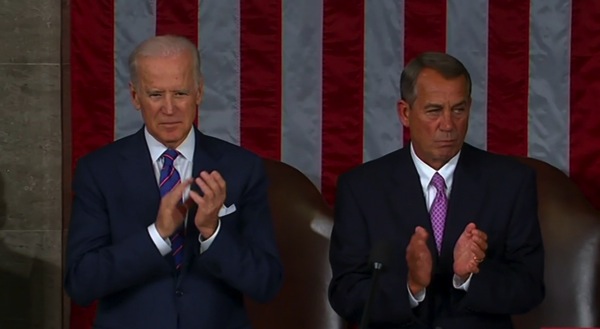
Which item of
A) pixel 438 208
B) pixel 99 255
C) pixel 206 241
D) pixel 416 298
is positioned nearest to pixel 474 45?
pixel 438 208

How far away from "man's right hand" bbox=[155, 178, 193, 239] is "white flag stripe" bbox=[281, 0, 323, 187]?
1.46 meters

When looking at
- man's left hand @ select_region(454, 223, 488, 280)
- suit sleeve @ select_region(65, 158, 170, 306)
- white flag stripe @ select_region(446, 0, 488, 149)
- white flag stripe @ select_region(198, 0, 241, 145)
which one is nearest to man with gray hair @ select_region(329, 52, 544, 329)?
man's left hand @ select_region(454, 223, 488, 280)

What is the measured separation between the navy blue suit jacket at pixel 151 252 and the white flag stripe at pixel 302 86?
4.04ft

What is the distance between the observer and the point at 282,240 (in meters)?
4.09

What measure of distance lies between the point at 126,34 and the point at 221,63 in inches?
13.6

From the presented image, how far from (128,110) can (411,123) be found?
1.38 m

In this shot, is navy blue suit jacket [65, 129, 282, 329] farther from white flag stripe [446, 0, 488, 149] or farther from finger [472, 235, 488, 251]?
white flag stripe [446, 0, 488, 149]

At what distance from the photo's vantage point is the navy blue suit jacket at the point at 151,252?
9.30 feet

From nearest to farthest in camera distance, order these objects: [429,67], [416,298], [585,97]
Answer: [416,298] < [429,67] < [585,97]

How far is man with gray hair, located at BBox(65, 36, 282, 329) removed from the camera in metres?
2.83

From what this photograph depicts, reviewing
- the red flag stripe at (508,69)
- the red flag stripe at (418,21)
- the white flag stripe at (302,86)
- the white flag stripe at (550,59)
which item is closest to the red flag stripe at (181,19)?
the white flag stripe at (302,86)

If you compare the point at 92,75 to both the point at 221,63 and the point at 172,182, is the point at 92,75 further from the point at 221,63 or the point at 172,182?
the point at 172,182

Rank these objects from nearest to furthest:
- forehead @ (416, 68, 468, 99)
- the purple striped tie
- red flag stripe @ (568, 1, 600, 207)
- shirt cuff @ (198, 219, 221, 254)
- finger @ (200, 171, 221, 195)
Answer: finger @ (200, 171, 221, 195) < shirt cuff @ (198, 219, 221, 254) < the purple striped tie < forehead @ (416, 68, 468, 99) < red flag stripe @ (568, 1, 600, 207)

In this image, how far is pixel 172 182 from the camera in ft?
9.73
